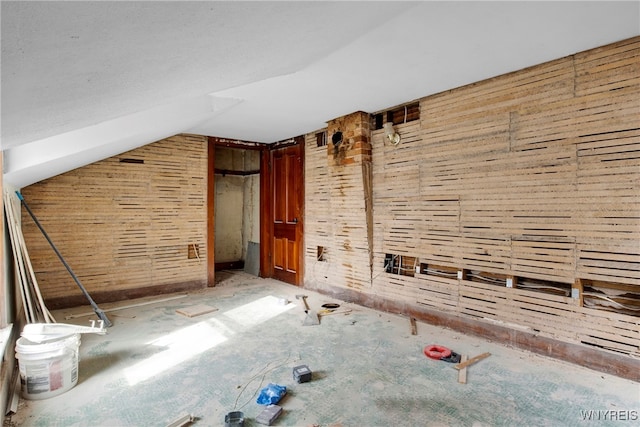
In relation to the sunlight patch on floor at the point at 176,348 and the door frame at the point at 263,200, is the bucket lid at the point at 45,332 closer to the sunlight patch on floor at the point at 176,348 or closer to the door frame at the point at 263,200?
the sunlight patch on floor at the point at 176,348

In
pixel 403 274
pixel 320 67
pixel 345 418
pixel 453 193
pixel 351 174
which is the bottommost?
pixel 345 418

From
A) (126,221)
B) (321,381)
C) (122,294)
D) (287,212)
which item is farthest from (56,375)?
(287,212)

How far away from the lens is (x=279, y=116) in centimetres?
437

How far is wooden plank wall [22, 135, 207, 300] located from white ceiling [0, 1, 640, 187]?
1.37 m

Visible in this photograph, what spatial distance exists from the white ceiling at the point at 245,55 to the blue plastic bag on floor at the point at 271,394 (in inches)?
76.9

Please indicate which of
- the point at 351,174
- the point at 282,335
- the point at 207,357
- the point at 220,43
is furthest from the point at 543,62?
the point at 207,357

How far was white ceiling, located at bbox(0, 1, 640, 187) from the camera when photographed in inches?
33.7

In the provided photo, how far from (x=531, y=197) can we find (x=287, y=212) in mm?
3750

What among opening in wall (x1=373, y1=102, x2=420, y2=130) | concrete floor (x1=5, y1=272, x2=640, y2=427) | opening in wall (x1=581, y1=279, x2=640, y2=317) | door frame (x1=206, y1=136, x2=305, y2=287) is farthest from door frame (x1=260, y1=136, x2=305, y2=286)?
opening in wall (x1=581, y1=279, x2=640, y2=317)

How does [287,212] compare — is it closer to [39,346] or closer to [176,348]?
[176,348]

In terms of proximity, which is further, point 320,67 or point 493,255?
point 493,255

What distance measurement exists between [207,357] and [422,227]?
2.54m

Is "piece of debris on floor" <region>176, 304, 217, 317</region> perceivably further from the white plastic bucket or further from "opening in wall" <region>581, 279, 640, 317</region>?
"opening in wall" <region>581, 279, 640, 317</region>

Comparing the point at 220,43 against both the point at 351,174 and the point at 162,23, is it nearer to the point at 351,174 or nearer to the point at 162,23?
the point at 162,23
